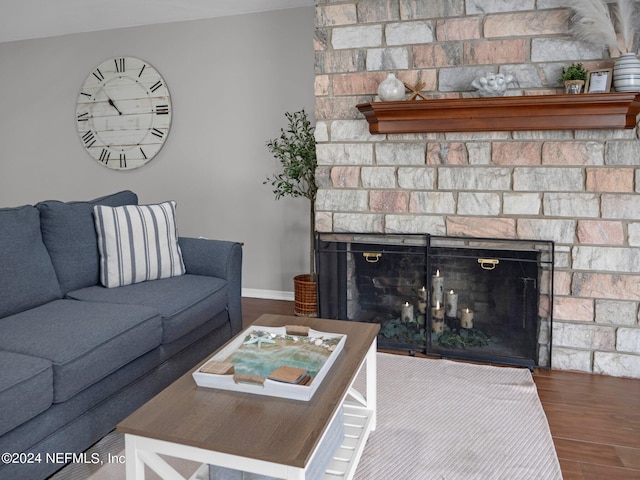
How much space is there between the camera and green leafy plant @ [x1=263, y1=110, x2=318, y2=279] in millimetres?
3498

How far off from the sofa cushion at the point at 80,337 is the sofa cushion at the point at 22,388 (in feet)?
0.14

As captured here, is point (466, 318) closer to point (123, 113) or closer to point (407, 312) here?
point (407, 312)

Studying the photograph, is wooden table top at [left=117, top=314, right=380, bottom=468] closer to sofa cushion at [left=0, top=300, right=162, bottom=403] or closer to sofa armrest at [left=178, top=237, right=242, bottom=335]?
sofa cushion at [left=0, top=300, right=162, bottom=403]

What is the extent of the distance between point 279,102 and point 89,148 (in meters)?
1.83

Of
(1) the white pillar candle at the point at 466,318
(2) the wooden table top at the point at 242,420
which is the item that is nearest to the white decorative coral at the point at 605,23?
(1) the white pillar candle at the point at 466,318

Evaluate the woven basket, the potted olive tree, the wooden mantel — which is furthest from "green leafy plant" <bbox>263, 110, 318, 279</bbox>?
the wooden mantel

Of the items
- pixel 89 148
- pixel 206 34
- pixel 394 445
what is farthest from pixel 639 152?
pixel 89 148

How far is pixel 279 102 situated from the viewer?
12.9ft

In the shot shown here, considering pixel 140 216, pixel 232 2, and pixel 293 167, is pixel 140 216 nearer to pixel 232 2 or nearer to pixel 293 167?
pixel 293 167

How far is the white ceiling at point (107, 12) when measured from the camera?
376cm

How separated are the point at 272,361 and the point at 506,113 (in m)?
1.81

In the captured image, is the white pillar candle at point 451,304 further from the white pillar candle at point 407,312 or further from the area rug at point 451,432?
the area rug at point 451,432

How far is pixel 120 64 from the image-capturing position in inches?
170

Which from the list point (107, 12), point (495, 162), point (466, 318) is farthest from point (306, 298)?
point (107, 12)
